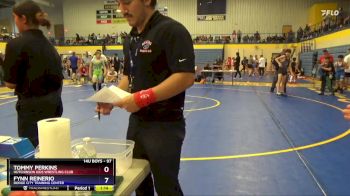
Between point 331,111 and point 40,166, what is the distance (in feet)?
32.5

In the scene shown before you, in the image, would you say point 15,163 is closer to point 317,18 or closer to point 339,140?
point 339,140

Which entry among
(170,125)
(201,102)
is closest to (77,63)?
(201,102)

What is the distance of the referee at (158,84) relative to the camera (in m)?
1.93

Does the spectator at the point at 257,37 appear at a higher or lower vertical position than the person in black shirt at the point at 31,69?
higher

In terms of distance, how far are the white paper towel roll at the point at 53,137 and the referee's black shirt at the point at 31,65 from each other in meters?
1.50

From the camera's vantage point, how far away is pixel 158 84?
2.08 metres

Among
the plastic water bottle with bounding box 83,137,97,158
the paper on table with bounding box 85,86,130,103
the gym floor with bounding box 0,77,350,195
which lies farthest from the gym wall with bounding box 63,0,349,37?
the plastic water bottle with bounding box 83,137,97,158

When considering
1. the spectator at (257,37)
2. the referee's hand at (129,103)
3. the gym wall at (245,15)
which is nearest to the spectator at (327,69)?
the referee's hand at (129,103)

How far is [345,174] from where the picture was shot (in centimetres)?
443

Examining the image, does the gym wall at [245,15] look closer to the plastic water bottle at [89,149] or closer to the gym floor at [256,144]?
the gym floor at [256,144]

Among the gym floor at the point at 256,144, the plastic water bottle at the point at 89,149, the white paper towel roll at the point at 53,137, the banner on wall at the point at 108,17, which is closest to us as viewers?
the white paper towel roll at the point at 53,137

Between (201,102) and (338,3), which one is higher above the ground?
(338,3)

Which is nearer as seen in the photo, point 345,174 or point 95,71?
point 345,174

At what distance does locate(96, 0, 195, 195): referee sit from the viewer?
6.34ft
